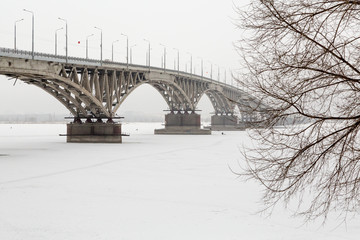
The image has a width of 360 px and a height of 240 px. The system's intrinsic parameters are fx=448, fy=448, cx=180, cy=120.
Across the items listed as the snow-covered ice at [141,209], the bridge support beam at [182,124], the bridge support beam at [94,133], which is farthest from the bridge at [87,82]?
the snow-covered ice at [141,209]

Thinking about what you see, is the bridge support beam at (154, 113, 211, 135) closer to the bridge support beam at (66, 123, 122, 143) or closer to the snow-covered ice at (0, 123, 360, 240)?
the bridge support beam at (66, 123, 122, 143)

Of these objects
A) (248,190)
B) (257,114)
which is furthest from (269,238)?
(248,190)

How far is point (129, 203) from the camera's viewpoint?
13.9 m

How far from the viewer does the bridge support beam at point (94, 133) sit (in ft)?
170

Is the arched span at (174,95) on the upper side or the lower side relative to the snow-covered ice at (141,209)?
upper

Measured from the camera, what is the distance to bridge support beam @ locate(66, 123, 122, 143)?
170ft

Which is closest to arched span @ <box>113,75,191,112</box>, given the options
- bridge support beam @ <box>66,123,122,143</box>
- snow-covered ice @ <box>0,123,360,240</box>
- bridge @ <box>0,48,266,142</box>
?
bridge @ <box>0,48,266,142</box>

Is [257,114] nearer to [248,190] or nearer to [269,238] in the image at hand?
[269,238]

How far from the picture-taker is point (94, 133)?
172ft

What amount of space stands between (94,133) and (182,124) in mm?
35797

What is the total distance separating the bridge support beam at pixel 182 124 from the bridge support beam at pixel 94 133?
33439 millimetres

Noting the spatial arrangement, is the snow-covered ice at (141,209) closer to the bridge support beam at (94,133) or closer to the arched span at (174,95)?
the bridge support beam at (94,133)

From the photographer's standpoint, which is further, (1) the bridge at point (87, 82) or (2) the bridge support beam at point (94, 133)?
(2) the bridge support beam at point (94, 133)

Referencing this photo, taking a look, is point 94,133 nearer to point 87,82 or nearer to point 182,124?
point 87,82
